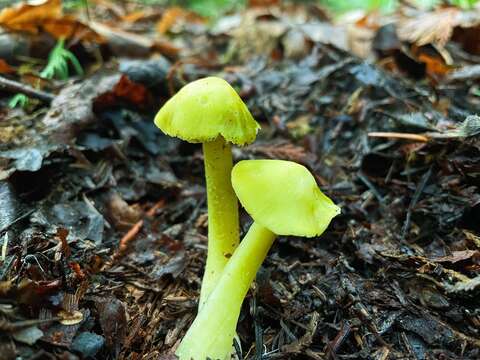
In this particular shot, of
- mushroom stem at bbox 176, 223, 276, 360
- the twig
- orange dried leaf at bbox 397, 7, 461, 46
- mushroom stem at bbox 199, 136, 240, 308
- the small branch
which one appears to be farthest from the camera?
orange dried leaf at bbox 397, 7, 461, 46

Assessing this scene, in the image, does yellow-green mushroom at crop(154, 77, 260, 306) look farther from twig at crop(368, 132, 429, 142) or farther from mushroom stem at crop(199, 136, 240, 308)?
twig at crop(368, 132, 429, 142)

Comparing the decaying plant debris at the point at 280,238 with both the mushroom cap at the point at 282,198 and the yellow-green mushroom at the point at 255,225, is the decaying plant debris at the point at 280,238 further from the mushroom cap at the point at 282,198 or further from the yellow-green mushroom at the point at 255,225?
the mushroom cap at the point at 282,198

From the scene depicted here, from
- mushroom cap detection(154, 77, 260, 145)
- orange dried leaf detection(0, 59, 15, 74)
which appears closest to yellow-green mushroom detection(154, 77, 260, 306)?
mushroom cap detection(154, 77, 260, 145)

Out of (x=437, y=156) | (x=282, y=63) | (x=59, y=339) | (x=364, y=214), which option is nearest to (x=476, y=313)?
(x=364, y=214)

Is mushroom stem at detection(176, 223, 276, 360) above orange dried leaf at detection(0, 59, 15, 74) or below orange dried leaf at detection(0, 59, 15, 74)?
below

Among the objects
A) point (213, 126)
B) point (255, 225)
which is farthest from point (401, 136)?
point (213, 126)

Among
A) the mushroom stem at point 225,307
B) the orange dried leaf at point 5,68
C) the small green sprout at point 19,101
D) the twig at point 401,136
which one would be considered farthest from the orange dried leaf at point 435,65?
the orange dried leaf at point 5,68

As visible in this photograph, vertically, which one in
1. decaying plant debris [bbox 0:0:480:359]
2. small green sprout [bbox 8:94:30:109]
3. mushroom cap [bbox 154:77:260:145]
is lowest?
decaying plant debris [bbox 0:0:480:359]

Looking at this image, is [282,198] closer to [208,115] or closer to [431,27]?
[208,115]
